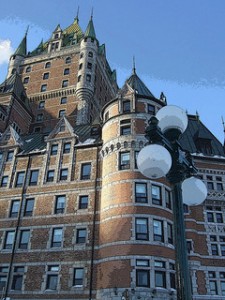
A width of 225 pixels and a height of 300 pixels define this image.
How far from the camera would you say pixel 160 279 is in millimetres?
26031

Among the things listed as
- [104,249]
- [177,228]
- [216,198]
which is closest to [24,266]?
[104,249]

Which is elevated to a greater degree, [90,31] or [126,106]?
[90,31]

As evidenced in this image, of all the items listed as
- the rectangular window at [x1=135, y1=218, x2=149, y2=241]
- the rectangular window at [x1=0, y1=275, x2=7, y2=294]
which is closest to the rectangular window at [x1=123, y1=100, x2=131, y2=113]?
the rectangular window at [x1=135, y1=218, x2=149, y2=241]

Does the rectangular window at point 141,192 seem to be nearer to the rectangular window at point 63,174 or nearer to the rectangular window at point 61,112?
the rectangular window at point 63,174

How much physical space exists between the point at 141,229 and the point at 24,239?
11.4m

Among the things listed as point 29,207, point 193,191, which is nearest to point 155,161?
point 193,191

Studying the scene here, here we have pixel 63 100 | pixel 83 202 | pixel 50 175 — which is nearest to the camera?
pixel 83 202

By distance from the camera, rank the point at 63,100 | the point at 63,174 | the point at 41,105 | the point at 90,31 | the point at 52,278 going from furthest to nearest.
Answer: the point at 90,31
the point at 41,105
the point at 63,100
the point at 63,174
the point at 52,278

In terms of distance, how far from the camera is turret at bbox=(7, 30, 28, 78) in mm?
68312

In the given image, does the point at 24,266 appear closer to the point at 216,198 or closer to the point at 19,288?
the point at 19,288

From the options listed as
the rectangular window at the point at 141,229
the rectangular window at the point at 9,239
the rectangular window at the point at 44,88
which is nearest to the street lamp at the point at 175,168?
the rectangular window at the point at 141,229

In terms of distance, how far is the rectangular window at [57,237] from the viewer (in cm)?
3039

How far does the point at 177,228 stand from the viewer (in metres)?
7.15

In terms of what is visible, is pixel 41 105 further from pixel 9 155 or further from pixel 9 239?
pixel 9 239
